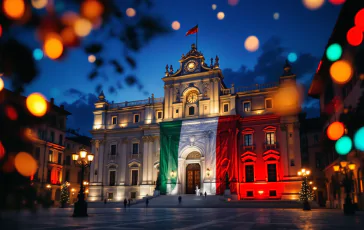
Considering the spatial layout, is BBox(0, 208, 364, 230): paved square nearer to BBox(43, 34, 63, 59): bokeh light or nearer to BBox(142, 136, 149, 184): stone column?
BBox(43, 34, 63, 59): bokeh light

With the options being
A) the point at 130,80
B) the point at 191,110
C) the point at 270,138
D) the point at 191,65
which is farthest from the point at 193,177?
the point at 130,80

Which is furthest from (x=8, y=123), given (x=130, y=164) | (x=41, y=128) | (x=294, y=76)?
(x=130, y=164)

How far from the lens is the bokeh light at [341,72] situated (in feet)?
82.1

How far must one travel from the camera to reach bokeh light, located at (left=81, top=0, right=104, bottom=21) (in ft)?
7.73

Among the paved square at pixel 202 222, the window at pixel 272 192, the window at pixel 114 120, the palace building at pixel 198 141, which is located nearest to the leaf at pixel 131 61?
the paved square at pixel 202 222

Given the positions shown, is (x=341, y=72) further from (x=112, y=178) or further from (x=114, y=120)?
(x=114, y=120)

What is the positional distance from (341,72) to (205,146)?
22.1 meters

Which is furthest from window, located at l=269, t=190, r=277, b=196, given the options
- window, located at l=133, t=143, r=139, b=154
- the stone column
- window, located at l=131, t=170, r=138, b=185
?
window, located at l=133, t=143, r=139, b=154

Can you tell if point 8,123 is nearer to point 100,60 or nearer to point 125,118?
point 100,60

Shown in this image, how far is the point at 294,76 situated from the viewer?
1784 inches

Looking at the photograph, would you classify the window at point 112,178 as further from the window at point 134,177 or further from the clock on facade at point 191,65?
the clock on facade at point 191,65

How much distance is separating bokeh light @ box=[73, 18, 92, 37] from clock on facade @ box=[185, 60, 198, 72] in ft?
158

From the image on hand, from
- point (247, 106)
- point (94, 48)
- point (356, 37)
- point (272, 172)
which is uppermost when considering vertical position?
point (247, 106)

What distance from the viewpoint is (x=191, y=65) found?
5044cm
